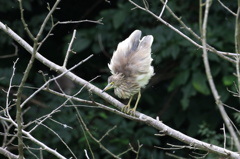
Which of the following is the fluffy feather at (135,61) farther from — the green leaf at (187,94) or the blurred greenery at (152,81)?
the green leaf at (187,94)

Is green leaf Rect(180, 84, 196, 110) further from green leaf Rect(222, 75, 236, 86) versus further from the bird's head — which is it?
the bird's head

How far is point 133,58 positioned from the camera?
400 cm

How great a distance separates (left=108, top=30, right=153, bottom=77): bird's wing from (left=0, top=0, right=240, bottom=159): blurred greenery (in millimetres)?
1487

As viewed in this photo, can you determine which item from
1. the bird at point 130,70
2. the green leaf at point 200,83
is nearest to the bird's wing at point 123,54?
the bird at point 130,70

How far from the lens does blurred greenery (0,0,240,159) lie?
5.72 meters

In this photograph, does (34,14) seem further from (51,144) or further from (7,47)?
(51,144)

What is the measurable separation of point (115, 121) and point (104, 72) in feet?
2.81

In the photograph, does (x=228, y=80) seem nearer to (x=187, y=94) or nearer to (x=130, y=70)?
(x=187, y=94)

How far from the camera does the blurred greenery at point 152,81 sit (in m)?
5.72

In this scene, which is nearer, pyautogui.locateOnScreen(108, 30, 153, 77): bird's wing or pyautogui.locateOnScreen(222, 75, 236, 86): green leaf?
pyautogui.locateOnScreen(108, 30, 153, 77): bird's wing

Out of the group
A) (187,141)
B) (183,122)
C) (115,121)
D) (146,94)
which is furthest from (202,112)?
(187,141)

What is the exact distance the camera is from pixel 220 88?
226 inches

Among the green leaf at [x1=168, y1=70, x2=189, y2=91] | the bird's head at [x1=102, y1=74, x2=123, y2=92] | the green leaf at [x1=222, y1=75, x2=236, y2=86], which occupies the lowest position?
the bird's head at [x1=102, y1=74, x2=123, y2=92]

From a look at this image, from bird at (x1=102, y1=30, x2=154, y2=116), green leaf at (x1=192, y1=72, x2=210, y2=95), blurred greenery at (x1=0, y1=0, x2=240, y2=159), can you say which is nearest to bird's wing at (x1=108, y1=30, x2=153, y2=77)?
bird at (x1=102, y1=30, x2=154, y2=116)
